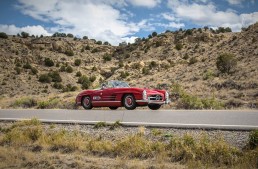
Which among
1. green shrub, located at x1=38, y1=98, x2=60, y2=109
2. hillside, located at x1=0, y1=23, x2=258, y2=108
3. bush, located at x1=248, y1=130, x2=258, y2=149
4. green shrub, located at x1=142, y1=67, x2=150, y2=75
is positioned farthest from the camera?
green shrub, located at x1=142, y1=67, x2=150, y2=75

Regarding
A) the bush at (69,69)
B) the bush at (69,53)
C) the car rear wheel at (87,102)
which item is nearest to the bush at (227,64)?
the car rear wheel at (87,102)

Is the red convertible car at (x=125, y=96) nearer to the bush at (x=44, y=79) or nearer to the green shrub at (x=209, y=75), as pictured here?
the green shrub at (x=209, y=75)

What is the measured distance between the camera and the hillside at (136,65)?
93.3 ft

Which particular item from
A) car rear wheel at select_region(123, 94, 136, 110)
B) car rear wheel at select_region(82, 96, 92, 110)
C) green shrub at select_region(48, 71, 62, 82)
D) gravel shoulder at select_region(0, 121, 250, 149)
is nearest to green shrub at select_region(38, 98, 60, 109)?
car rear wheel at select_region(82, 96, 92, 110)

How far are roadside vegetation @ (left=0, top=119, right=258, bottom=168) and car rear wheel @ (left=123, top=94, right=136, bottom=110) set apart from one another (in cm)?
508

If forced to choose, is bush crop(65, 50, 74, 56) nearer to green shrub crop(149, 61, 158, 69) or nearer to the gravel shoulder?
green shrub crop(149, 61, 158, 69)

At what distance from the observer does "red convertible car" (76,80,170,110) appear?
14.6 m

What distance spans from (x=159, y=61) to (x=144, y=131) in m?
42.0

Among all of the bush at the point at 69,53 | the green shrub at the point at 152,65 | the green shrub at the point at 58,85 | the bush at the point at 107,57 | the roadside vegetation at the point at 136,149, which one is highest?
the bush at the point at 69,53

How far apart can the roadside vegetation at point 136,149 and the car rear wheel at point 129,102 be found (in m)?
5.08

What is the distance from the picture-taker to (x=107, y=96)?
1585cm

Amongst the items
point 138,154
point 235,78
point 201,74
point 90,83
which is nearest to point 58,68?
point 90,83

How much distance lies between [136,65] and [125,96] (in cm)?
→ 3564

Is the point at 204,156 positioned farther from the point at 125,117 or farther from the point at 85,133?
the point at 125,117
